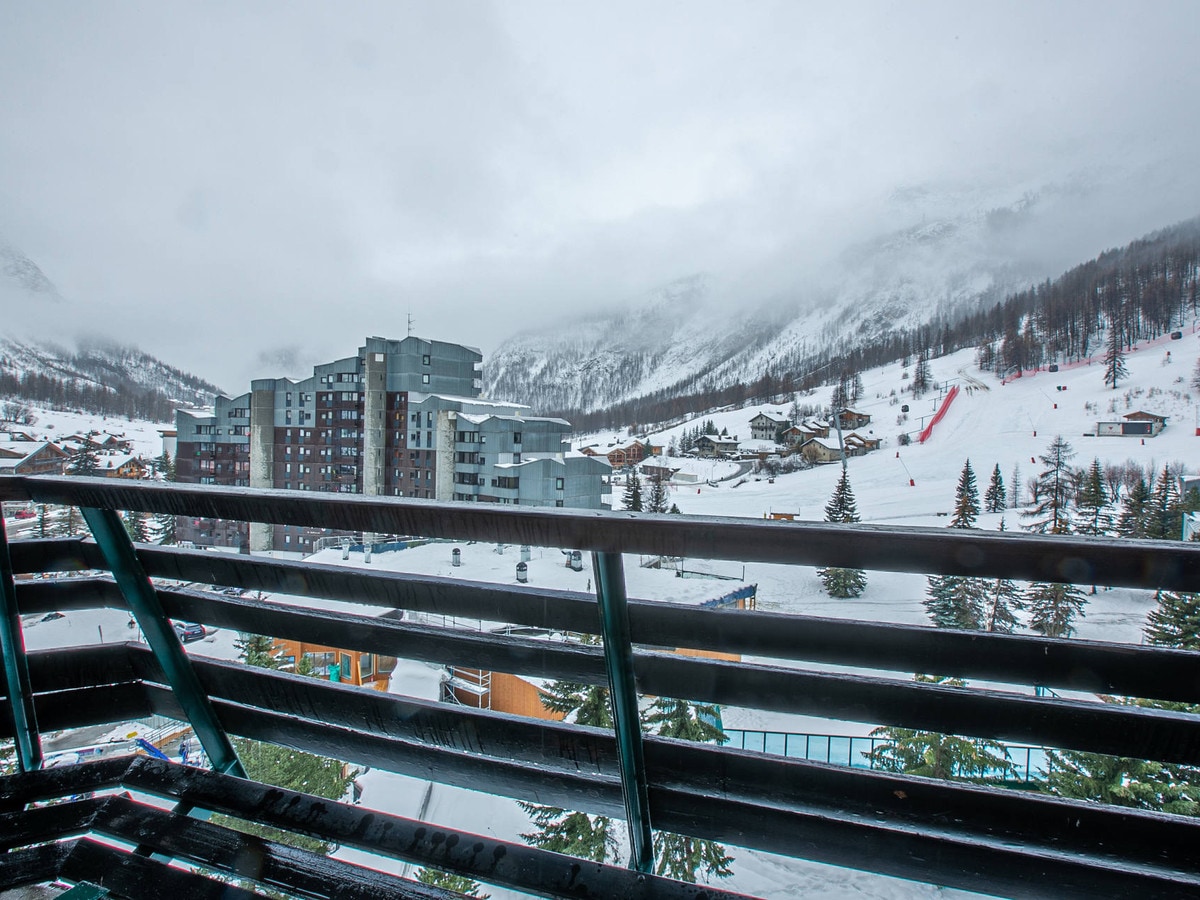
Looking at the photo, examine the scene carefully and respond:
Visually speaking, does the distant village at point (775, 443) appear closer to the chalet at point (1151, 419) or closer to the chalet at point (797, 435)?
the chalet at point (797, 435)

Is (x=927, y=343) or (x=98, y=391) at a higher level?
(x=927, y=343)

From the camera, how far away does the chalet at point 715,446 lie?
4194 cm

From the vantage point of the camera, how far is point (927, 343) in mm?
82000

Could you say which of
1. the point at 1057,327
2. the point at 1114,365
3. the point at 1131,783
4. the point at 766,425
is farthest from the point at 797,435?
the point at 1131,783

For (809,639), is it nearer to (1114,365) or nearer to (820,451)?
(820,451)

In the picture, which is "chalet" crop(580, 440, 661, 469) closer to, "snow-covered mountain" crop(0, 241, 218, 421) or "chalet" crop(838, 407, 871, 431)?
"chalet" crop(838, 407, 871, 431)

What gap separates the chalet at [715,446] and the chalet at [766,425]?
4.00m

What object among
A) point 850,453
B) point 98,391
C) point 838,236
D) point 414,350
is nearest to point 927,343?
point 850,453

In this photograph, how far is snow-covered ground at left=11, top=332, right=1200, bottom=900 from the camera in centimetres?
224

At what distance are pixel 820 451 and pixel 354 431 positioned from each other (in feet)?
94.3

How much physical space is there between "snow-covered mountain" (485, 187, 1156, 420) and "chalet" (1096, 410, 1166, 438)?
69.7 meters

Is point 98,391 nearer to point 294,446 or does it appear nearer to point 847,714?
point 294,446

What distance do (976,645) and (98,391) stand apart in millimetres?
15120

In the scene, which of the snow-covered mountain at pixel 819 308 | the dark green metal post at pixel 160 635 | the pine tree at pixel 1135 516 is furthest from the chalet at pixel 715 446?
the snow-covered mountain at pixel 819 308
